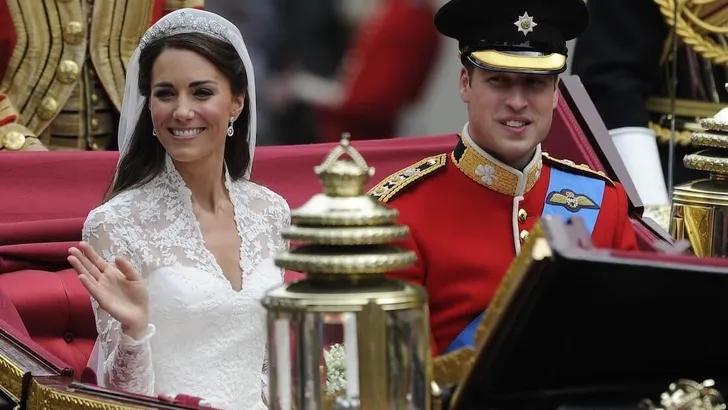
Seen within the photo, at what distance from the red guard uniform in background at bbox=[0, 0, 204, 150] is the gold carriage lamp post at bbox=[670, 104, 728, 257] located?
51.1 inches

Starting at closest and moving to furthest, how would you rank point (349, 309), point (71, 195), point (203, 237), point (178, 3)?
point (349, 309) < point (203, 237) < point (71, 195) < point (178, 3)

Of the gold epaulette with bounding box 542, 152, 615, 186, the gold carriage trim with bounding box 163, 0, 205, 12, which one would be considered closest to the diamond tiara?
the gold epaulette with bounding box 542, 152, 615, 186

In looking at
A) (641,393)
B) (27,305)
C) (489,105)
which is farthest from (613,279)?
(27,305)

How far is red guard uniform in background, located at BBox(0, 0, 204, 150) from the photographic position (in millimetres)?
3502

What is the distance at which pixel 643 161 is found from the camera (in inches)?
148

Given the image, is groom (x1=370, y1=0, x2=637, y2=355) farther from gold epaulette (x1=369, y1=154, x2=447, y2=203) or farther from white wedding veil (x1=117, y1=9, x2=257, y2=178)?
white wedding veil (x1=117, y1=9, x2=257, y2=178)

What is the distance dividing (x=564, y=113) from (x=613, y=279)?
68.1 inches

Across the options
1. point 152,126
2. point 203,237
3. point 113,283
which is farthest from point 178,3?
point 113,283

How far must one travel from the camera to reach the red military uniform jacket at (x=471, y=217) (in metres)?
2.58

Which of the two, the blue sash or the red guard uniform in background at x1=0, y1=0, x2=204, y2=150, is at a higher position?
the red guard uniform in background at x1=0, y1=0, x2=204, y2=150

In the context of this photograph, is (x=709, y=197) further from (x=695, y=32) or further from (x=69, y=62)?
(x=69, y=62)

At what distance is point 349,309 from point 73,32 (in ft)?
6.67

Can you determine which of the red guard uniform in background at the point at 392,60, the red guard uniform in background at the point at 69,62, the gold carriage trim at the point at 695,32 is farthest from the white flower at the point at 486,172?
the gold carriage trim at the point at 695,32

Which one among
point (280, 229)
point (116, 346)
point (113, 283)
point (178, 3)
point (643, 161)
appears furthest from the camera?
point (643, 161)
